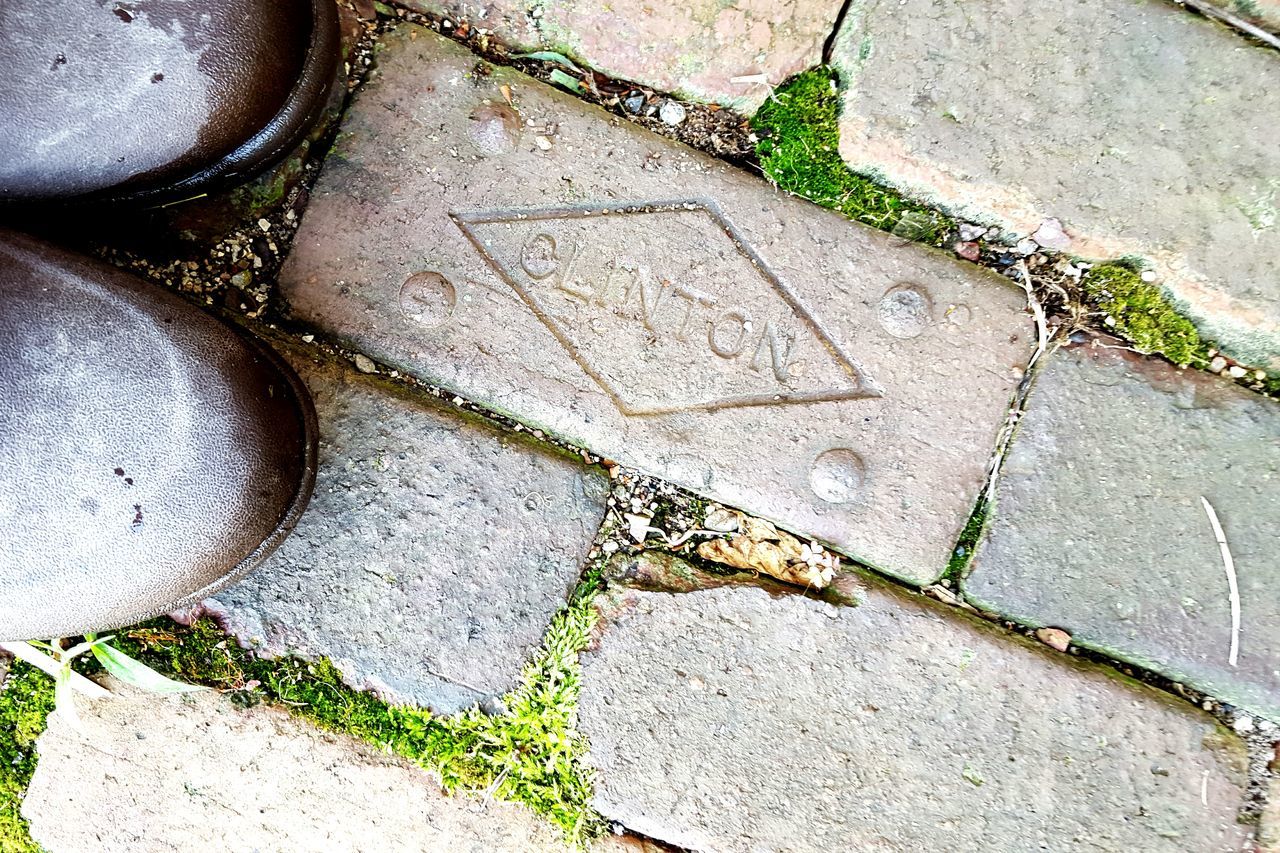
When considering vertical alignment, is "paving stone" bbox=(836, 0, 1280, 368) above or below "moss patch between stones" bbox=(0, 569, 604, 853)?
above

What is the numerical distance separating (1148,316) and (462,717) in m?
1.47

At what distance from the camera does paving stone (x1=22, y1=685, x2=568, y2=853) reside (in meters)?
1.55

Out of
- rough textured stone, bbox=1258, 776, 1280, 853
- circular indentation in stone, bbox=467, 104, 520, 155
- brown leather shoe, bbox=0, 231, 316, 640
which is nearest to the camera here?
brown leather shoe, bbox=0, 231, 316, 640

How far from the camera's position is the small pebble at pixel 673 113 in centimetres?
160

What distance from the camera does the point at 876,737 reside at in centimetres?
151

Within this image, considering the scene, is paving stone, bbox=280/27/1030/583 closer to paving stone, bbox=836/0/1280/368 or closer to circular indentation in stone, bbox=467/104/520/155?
circular indentation in stone, bbox=467/104/520/155

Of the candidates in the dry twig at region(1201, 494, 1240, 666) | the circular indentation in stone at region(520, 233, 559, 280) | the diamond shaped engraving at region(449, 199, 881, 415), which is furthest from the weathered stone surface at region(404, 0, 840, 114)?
the dry twig at region(1201, 494, 1240, 666)

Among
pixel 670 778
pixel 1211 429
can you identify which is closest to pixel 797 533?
pixel 670 778

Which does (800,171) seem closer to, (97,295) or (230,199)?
(230,199)

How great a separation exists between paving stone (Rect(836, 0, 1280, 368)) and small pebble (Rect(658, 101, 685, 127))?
1.03ft

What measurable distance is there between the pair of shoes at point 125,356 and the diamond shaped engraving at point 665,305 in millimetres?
450

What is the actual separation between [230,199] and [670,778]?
4.51ft

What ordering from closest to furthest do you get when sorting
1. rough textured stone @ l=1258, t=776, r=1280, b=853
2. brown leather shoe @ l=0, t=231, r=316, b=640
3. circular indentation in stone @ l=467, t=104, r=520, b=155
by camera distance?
brown leather shoe @ l=0, t=231, r=316, b=640 < rough textured stone @ l=1258, t=776, r=1280, b=853 < circular indentation in stone @ l=467, t=104, r=520, b=155

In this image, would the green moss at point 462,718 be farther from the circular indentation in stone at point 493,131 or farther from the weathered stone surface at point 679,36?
the weathered stone surface at point 679,36
